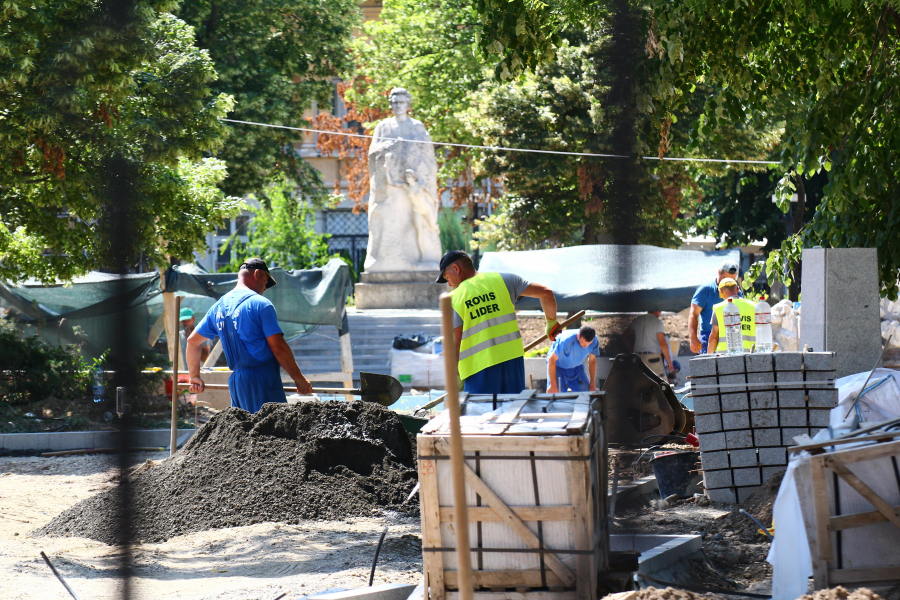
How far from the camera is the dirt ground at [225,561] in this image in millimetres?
5059

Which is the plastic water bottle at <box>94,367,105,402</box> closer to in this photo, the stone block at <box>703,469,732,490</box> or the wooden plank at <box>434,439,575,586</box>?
the stone block at <box>703,469,732,490</box>

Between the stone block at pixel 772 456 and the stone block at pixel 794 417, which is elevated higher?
the stone block at pixel 794 417

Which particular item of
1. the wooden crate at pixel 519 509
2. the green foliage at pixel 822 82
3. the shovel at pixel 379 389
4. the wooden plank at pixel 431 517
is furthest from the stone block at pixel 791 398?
the shovel at pixel 379 389

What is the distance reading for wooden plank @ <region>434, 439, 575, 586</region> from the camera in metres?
3.81

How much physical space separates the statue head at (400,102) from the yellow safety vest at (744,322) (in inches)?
481

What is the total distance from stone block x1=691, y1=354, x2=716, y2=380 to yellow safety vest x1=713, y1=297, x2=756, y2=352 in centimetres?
311

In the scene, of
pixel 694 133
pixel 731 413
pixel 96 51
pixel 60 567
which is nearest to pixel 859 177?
pixel 694 133

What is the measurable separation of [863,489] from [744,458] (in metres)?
2.88

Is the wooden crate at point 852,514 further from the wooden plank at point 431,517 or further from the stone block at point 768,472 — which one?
the stone block at point 768,472

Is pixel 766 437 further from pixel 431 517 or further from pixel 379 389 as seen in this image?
pixel 379 389

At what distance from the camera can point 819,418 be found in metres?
6.51

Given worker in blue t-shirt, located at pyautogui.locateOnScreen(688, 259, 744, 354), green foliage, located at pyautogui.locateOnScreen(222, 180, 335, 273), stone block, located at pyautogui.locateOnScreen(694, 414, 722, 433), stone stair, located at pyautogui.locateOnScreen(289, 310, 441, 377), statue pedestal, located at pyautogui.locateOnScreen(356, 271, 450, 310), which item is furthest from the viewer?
green foliage, located at pyautogui.locateOnScreen(222, 180, 335, 273)

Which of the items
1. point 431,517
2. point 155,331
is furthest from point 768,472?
point 155,331

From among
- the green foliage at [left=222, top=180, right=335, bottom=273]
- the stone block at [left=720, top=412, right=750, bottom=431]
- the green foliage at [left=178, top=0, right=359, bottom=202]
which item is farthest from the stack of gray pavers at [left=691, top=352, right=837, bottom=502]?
the green foliage at [left=222, top=180, right=335, bottom=273]
